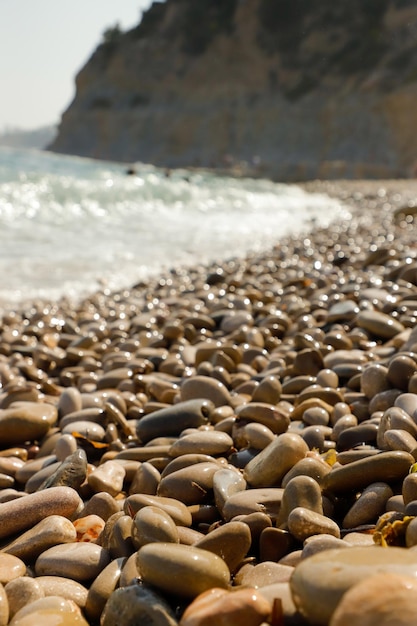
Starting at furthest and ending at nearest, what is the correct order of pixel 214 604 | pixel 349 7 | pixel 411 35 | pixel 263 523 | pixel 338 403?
pixel 349 7, pixel 411 35, pixel 338 403, pixel 263 523, pixel 214 604

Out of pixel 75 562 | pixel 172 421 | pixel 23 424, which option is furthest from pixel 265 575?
pixel 23 424

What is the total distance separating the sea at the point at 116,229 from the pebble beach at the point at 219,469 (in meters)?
2.30

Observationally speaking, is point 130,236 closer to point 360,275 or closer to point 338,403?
point 360,275

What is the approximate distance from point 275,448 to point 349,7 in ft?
152

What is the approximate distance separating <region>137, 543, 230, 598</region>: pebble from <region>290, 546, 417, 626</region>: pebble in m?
0.21

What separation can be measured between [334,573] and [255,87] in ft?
152

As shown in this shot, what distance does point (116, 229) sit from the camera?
1020cm

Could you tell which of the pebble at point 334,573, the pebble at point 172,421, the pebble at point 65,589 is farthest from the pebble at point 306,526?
the pebble at point 172,421

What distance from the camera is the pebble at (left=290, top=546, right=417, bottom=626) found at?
986 mm

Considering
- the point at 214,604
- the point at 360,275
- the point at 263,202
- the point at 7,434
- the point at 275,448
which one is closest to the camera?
the point at 214,604

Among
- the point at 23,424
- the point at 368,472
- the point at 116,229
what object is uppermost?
the point at 116,229

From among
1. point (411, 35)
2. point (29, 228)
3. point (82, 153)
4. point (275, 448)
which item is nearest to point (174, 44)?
point (82, 153)

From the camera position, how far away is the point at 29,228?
9602mm

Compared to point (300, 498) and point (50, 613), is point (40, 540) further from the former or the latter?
point (300, 498)
